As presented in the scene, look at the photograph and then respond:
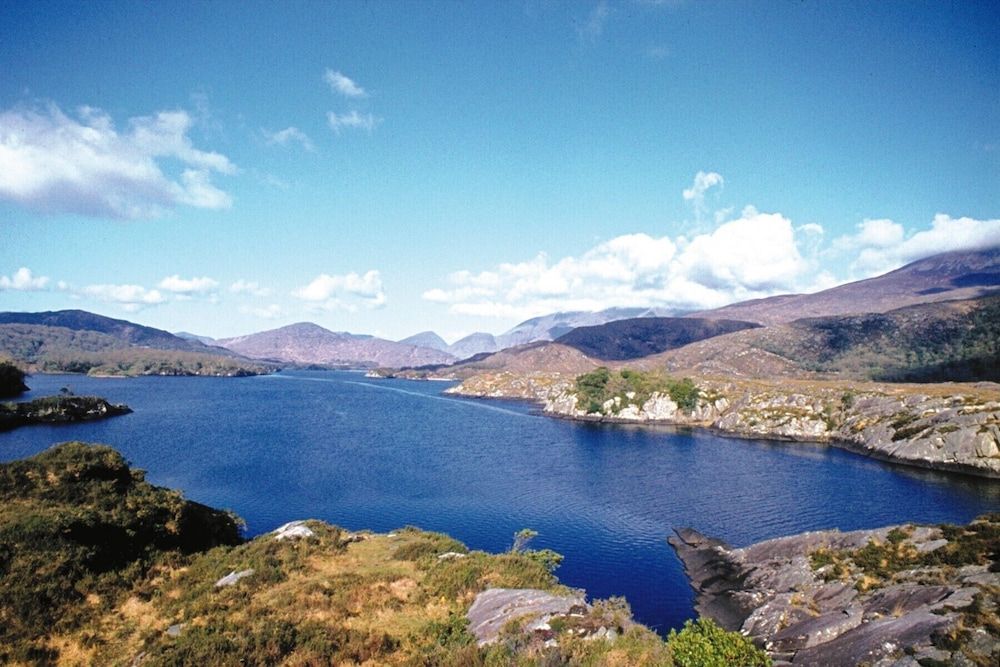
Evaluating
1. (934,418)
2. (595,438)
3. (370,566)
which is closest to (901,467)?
(934,418)

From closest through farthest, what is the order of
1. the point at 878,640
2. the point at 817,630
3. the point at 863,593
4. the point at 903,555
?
the point at 878,640 < the point at 817,630 < the point at 863,593 < the point at 903,555

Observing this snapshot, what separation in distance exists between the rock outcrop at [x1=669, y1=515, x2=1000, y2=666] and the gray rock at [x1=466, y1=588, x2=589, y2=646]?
14144 mm

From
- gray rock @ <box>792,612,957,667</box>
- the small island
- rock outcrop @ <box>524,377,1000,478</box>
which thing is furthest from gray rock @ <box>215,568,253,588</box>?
the small island

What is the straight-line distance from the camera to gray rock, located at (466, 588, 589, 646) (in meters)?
25.3

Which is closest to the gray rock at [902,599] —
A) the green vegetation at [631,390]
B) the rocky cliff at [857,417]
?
the rocky cliff at [857,417]

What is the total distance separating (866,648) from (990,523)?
26354mm

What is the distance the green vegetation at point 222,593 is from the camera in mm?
22844

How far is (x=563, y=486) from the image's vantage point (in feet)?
297

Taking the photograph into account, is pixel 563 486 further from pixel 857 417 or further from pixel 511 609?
pixel 857 417

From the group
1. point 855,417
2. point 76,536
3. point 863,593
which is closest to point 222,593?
point 76,536

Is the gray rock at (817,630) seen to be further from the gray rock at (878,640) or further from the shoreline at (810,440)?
the shoreline at (810,440)

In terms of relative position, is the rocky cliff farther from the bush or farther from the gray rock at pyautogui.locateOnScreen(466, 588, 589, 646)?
the gray rock at pyautogui.locateOnScreen(466, 588, 589, 646)

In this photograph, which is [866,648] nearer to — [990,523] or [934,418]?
[990,523]

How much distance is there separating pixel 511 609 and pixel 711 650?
9.62 metres
